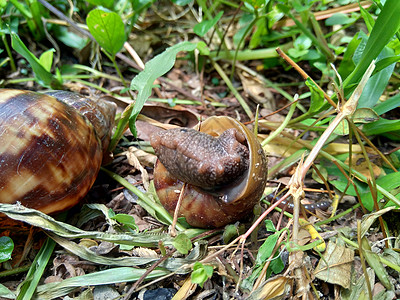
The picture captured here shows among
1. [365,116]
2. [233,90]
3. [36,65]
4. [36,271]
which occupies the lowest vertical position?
[36,271]

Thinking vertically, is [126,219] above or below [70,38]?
below

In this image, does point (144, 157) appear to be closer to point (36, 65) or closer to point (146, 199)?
point (146, 199)

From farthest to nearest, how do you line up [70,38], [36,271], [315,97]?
[70,38], [315,97], [36,271]

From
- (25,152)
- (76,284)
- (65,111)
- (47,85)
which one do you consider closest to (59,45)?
(47,85)

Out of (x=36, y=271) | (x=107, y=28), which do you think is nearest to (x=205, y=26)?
(x=107, y=28)

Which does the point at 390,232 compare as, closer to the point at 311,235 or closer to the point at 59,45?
the point at 311,235

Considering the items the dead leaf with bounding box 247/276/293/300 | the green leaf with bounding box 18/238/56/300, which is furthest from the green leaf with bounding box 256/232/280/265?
the green leaf with bounding box 18/238/56/300
